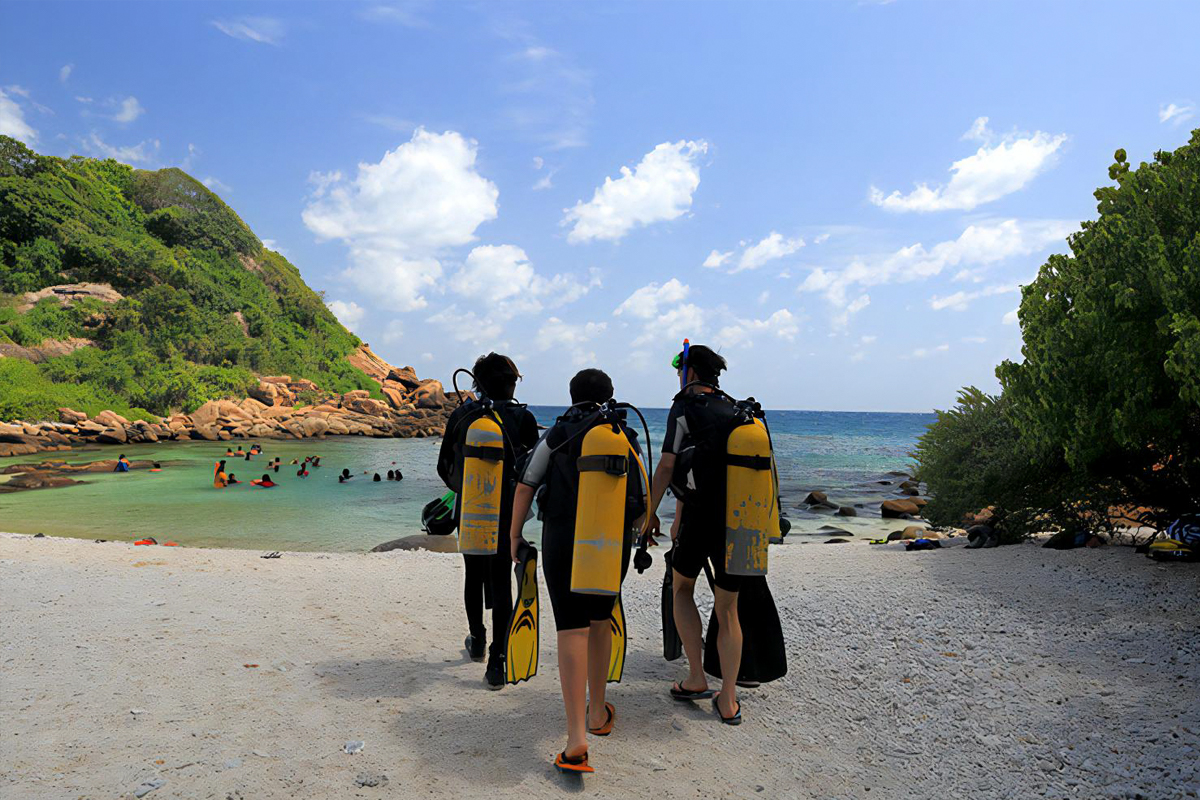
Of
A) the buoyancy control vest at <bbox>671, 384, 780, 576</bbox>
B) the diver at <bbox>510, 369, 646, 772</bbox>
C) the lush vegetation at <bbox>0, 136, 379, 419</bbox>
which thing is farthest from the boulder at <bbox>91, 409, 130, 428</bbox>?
the buoyancy control vest at <bbox>671, 384, 780, 576</bbox>

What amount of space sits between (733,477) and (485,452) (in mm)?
1924

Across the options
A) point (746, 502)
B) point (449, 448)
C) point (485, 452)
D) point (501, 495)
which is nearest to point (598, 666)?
point (746, 502)

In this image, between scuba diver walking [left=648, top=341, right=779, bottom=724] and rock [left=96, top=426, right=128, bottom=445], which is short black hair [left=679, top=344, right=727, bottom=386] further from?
rock [left=96, top=426, right=128, bottom=445]

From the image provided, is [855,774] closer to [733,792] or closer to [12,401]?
[733,792]

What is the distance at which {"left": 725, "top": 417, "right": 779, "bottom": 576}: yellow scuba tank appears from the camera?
451 centimetres

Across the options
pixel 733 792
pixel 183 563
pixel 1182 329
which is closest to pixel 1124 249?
pixel 1182 329

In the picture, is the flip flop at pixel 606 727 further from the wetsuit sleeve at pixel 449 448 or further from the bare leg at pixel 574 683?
the wetsuit sleeve at pixel 449 448

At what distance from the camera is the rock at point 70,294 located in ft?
184

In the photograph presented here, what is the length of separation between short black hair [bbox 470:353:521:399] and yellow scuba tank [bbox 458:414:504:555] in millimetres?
299

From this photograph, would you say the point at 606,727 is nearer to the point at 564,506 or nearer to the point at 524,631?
the point at 524,631

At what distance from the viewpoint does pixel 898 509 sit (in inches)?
861

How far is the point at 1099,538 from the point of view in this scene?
920cm

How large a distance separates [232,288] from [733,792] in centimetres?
8282

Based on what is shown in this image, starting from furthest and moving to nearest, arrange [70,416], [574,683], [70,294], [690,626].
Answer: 1. [70,294]
2. [70,416]
3. [690,626]
4. [574,683]
